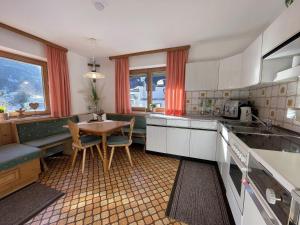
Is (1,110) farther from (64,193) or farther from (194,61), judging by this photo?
(194,61)

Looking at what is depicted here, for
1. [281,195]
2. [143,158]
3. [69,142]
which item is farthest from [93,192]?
[281,195]

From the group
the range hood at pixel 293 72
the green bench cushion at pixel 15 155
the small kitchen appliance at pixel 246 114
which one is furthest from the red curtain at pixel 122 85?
the range hood at pixel 293 72

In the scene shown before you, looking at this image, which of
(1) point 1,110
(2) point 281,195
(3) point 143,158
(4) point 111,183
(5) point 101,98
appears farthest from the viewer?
(5) point 101,98

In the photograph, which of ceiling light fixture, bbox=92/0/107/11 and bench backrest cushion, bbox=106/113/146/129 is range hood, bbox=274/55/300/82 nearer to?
ceiling light fixture, bbox=92/0/107/11

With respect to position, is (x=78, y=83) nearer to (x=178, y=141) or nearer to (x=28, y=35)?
(x=28, y=35)

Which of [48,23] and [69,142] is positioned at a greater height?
[48,23]

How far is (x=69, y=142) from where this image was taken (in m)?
2.90

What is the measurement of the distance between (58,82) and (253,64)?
11.3 feet

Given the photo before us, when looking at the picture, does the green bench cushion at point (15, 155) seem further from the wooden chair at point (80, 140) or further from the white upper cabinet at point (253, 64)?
the white upper cabinet at point (253, 64)

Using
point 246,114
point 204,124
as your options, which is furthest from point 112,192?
point 246,114

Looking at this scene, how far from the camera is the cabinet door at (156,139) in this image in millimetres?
2748

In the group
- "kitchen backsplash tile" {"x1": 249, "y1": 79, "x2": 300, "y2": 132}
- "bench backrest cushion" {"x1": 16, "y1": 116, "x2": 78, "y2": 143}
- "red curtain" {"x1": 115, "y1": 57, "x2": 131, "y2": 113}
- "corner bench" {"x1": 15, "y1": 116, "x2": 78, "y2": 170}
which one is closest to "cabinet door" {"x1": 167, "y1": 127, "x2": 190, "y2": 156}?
"kitchen backsplash tile" {"x1": 249, "y1": 79, "x2": 300, "y2": 132}

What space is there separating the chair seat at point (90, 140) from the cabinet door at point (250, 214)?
2.13m

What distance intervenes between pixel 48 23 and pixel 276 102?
3.32 meters
